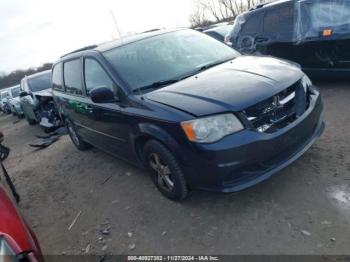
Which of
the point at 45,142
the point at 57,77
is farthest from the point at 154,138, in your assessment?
the point at 45,142

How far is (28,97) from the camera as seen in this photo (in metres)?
10.7

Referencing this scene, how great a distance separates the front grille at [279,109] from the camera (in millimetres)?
3254

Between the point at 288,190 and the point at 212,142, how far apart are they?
1.10 meters

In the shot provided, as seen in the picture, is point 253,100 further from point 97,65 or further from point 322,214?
point 97,65

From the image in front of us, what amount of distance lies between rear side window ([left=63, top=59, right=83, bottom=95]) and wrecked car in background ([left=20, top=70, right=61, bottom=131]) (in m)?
3.53

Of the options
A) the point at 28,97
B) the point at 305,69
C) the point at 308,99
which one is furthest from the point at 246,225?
the point at 28,97

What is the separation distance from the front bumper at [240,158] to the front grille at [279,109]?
0.08 metres

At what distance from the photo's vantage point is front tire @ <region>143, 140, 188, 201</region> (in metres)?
3.48

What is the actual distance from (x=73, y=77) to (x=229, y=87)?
296 centimetres

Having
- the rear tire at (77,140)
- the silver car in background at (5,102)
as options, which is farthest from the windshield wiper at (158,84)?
the silver car in background at (5,102)

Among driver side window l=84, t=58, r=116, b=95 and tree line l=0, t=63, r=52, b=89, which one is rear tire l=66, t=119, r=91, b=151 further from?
tree line l=0, t=63, r=52, b=89

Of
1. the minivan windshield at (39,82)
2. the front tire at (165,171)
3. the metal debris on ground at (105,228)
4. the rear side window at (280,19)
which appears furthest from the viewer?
the minivan windshield at (39,82)

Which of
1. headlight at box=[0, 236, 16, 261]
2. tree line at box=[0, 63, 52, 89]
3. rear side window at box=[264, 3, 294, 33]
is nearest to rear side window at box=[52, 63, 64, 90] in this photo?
rear side window at box=[264, 3, 294, 33]

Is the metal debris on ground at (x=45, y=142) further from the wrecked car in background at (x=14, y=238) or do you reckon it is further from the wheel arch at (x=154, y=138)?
the wrecked car in background at (x=14, y=238)
